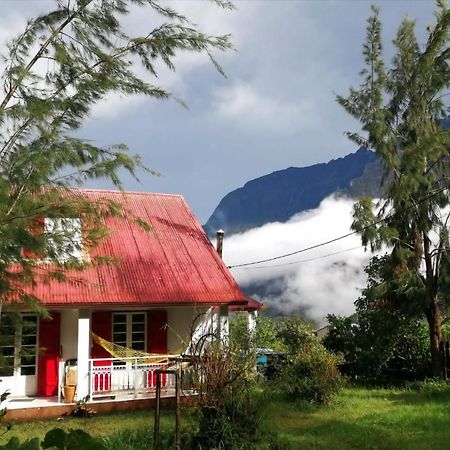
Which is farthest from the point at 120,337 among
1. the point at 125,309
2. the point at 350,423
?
the point at 350,423

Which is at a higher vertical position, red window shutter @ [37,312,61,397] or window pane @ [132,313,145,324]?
window pane @ [132,313,145,324]

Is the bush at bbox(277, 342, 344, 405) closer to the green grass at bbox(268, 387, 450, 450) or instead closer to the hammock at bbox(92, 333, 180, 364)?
the green grass at bbox(268, 387, 450, 450)

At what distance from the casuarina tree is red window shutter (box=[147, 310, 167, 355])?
639cm

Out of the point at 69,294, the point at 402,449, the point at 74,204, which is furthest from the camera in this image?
the point at 69,294

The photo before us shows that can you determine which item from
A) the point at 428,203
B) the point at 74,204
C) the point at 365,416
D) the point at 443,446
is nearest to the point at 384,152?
the point at 428,203

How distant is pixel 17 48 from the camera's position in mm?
6199

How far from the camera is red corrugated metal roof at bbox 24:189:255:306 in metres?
12.5

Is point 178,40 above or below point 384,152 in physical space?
below

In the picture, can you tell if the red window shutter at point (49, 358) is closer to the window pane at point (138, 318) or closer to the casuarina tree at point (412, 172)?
the window pane at point (138, 318)

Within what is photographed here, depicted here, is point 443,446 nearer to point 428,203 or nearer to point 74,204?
point 74,204

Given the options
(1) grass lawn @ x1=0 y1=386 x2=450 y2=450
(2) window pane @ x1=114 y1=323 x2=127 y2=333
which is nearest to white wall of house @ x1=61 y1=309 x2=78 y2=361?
(2) window pane @ x1=114 y1=323 x2=127 y2=333

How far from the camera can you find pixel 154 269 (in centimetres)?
1413

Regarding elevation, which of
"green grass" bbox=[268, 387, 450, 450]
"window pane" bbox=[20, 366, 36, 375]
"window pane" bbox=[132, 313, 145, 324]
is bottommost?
"green grass" bbox=[268, 387, 450, 450]

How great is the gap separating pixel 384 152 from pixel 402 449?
923 centimetres
